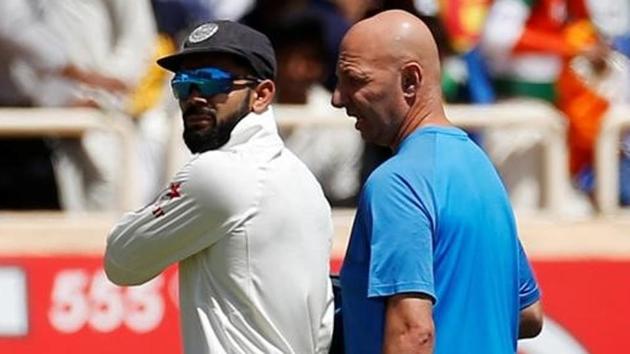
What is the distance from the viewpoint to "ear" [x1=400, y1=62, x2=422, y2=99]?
4.51m

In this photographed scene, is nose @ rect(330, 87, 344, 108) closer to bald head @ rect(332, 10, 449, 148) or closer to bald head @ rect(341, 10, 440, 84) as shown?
bald head @ rect(332, 10, 449, 148)

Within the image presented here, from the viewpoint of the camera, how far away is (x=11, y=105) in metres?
8.16

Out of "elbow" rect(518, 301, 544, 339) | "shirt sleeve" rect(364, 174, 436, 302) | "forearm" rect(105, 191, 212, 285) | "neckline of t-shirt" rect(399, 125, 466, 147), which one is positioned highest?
"neckline of t-shirt" rect(399, 125, 466, 147)

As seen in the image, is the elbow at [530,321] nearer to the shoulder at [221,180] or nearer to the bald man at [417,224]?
the bald man at [417,224]

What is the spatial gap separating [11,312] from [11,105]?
1041 mm

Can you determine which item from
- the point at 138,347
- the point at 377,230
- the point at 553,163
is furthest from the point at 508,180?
the point at 377,230

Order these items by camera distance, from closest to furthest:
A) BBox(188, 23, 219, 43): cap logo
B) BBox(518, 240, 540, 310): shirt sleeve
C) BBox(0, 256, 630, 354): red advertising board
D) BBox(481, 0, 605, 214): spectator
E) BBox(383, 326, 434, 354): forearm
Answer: BBox(383, 326, 434, 354): forearm, BBox(518, 240, 540, 310): shirt sleeve, BBox(188, 23, 219, 43): cap logo, BBox(0, 256, 630, 354): red advertising board, BBox(481, 0, 605, 214): spectator

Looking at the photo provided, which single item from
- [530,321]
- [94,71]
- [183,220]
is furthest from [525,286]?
[94,71]

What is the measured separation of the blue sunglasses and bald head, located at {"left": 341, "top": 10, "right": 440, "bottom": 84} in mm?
489

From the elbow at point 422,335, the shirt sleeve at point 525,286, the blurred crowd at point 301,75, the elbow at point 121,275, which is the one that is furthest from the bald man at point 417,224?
the blurred crowd at point 301,75

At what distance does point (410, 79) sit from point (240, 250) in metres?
0.68

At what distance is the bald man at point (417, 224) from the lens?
4.34m

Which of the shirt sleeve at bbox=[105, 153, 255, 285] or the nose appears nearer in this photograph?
the nose

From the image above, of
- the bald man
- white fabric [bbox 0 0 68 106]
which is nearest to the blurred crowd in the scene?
white fabric [bbox 0 0 68 106]
